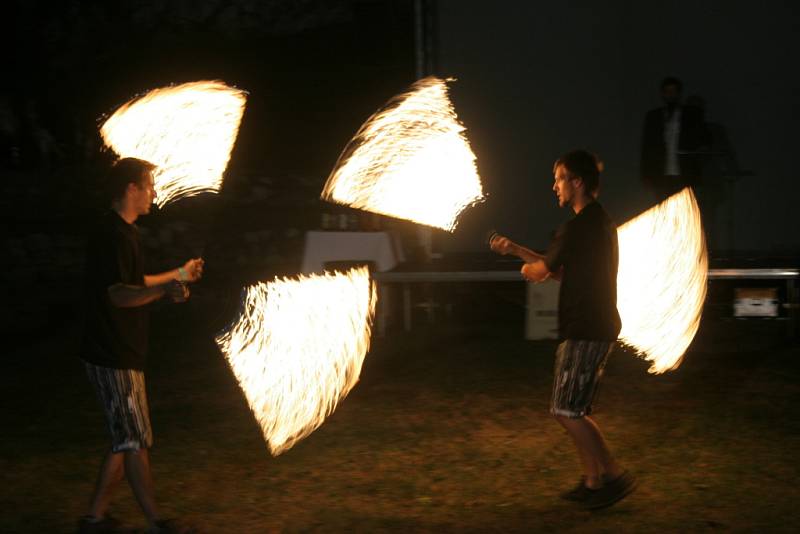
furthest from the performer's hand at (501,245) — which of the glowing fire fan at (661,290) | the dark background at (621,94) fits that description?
the dark background at (621,94)

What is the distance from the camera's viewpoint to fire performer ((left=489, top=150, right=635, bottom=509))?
15.6 feet

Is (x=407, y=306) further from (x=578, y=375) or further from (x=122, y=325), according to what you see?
(x=122, y=325)

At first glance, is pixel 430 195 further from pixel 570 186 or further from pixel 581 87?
pixel 581 87

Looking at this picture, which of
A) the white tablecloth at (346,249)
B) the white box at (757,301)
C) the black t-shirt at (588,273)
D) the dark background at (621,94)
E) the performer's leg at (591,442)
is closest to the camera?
the black t-shirt at (588,273)

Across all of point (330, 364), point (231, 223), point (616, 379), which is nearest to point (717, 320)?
point (616, 379)

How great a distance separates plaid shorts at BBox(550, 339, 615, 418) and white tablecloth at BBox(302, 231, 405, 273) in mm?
5412

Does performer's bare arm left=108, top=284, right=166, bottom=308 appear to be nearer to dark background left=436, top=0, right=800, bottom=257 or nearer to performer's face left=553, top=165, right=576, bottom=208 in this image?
performer's face left=553, top=165, right=576, bottom=208

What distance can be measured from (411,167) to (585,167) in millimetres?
1851

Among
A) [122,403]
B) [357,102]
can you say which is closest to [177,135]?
[122,403]

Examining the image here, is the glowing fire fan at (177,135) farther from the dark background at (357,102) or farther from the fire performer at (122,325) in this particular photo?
the dark background at (357,102)

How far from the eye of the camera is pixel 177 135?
5.00m

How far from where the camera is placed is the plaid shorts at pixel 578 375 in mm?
4789

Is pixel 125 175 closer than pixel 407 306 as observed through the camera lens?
Yes

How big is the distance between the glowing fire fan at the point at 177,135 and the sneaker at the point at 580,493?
2.38 metres
